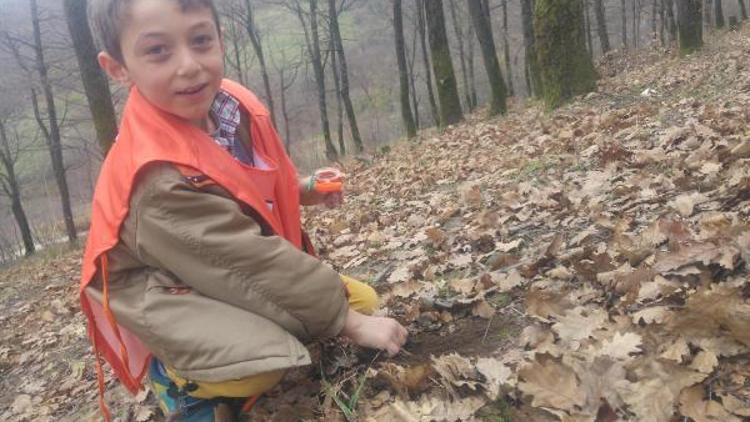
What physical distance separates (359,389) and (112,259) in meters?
0.97

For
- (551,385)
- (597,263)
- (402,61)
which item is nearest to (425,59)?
(402,61)

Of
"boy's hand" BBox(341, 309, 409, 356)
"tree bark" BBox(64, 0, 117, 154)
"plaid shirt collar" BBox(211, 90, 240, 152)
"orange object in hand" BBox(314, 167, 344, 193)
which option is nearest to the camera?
"boy's hand" BBox(341, 309, 409, 356)

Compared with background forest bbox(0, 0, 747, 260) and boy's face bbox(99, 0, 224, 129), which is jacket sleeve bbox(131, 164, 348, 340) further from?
background forest bbox(0, 0, 747, 260)

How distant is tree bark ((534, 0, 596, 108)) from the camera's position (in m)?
8.14

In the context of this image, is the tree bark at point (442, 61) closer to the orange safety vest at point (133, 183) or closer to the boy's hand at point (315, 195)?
the boy's hand at point (315, 195)

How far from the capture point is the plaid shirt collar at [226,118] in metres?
2.46

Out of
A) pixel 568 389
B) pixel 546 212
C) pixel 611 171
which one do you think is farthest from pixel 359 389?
pixel 611 171

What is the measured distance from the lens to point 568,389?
1670 mm

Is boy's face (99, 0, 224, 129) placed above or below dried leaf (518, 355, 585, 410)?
above

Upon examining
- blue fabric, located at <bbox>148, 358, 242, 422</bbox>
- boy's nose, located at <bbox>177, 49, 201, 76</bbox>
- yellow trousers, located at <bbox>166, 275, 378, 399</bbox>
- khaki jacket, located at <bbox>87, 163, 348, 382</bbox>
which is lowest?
blue fabric, located at <bbox>148, 358, 242, 422</bbox>

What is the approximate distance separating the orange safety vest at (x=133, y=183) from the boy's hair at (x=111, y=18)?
0.59 ft

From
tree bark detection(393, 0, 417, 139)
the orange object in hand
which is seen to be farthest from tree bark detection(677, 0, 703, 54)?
the orange object in hand

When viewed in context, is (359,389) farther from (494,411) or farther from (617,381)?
(617,381)

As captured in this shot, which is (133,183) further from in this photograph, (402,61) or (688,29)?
(402,61)
